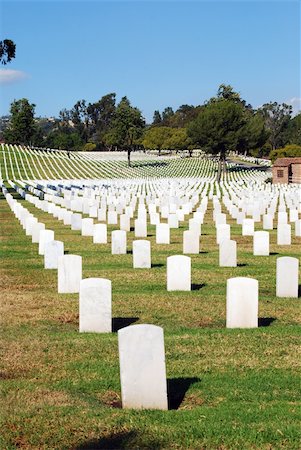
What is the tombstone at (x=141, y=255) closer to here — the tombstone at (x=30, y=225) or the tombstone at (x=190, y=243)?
the tombstone at (x=190, y=243)

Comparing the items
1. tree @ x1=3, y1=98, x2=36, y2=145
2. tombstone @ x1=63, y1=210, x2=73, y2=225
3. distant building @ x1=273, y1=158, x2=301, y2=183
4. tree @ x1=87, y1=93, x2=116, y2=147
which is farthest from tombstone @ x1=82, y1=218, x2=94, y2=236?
tree @ x1=87, y1=93, x2=116, y2=147

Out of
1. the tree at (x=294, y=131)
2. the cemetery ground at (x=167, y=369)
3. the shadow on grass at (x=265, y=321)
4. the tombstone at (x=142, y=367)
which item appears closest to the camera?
the cemetery ground at (x=167, y=369)

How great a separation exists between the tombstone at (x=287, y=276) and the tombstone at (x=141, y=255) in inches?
163

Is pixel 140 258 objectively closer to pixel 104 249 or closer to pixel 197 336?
pixel 104 249

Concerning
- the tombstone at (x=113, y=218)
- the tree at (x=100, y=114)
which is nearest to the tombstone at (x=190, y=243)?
the tombstone at (x=113, y=218)

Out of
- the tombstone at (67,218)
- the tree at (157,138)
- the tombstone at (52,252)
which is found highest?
the tree at (157,138)

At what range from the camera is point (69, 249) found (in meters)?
20.5

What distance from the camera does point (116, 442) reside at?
664 centimetres

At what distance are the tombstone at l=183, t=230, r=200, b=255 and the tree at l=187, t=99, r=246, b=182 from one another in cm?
6462

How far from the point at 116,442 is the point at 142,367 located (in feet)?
3.68

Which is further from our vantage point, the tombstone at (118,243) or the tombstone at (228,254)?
the tombstone at (118,243)

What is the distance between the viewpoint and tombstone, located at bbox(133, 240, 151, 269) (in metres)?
16.7

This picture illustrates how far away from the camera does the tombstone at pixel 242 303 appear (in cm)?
1064

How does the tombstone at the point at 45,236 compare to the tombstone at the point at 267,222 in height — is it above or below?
above
